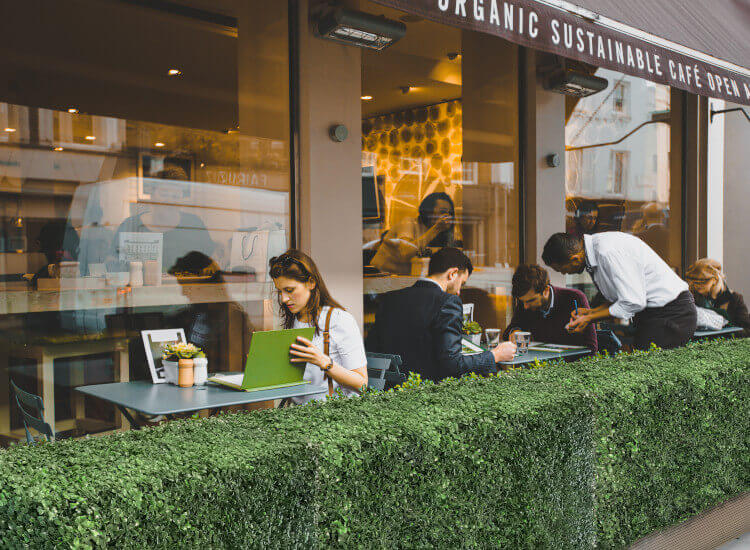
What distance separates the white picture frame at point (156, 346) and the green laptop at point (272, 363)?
50 centimetres

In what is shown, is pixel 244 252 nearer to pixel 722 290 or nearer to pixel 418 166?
pixel 418 166

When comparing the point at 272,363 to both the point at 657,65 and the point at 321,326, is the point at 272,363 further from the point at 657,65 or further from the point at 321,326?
the point at 657,65

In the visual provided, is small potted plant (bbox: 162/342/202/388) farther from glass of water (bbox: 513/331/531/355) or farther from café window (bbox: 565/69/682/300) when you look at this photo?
café window (bbox: 565/69/682/300)

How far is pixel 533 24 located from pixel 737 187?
22.9 ft

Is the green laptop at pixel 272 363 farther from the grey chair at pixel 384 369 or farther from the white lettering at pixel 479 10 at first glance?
the white lettering at pixel 479 10

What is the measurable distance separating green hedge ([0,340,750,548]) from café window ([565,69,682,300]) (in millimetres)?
4438

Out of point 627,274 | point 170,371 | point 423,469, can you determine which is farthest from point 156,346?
point 627,274

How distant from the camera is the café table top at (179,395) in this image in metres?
3.16

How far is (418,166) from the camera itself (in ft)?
22.6

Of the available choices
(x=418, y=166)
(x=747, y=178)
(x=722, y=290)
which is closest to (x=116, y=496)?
(x=418, y=166)

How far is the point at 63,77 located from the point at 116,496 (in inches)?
179

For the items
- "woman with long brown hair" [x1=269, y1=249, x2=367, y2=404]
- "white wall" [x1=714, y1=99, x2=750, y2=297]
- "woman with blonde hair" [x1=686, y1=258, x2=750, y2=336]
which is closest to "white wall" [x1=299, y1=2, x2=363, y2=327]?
"woman with long brown hair" [x1=269, y1=249, x2=367, y2=404]

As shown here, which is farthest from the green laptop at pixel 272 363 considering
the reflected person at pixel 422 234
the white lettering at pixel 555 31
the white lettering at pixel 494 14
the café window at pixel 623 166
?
the café window at pixel 623 166

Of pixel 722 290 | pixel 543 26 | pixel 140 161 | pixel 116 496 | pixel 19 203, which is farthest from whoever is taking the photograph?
pixel 722 290
